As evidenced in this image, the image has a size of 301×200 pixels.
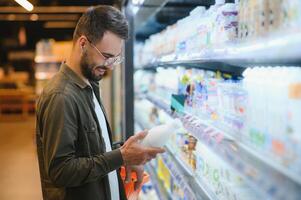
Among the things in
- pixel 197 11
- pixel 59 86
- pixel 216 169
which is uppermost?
pixel 197 11

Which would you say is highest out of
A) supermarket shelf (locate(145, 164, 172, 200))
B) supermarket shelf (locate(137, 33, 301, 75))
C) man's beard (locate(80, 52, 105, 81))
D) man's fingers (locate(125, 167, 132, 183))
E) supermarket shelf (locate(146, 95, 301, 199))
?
supermarket shelf (locate(137, 33, 301, 75))

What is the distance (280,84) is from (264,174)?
0.96 feet

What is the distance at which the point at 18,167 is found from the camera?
21.5 feet

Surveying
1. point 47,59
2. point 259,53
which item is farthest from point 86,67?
point 47,59

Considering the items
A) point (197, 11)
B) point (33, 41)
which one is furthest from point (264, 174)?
point (33, 41)

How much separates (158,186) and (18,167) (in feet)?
12.3

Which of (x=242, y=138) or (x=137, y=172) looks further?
(x=137, y=172)

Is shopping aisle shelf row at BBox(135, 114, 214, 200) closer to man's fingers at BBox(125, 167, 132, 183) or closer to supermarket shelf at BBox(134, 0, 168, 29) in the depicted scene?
man's fingers at BBox(125, 167, 132, 183)

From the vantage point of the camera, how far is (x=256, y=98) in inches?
56.8

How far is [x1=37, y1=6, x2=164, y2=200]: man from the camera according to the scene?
5.61 feet

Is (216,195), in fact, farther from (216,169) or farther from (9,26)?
(9,26)

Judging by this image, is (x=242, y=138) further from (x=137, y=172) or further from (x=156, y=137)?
(x=137, y=172)

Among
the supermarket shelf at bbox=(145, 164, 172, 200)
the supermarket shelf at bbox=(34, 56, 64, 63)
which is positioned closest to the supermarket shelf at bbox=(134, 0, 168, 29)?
the supermarket shelf at bbox=(145, 164, 172, 200)

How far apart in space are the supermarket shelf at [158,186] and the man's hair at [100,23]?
1.72 meters
